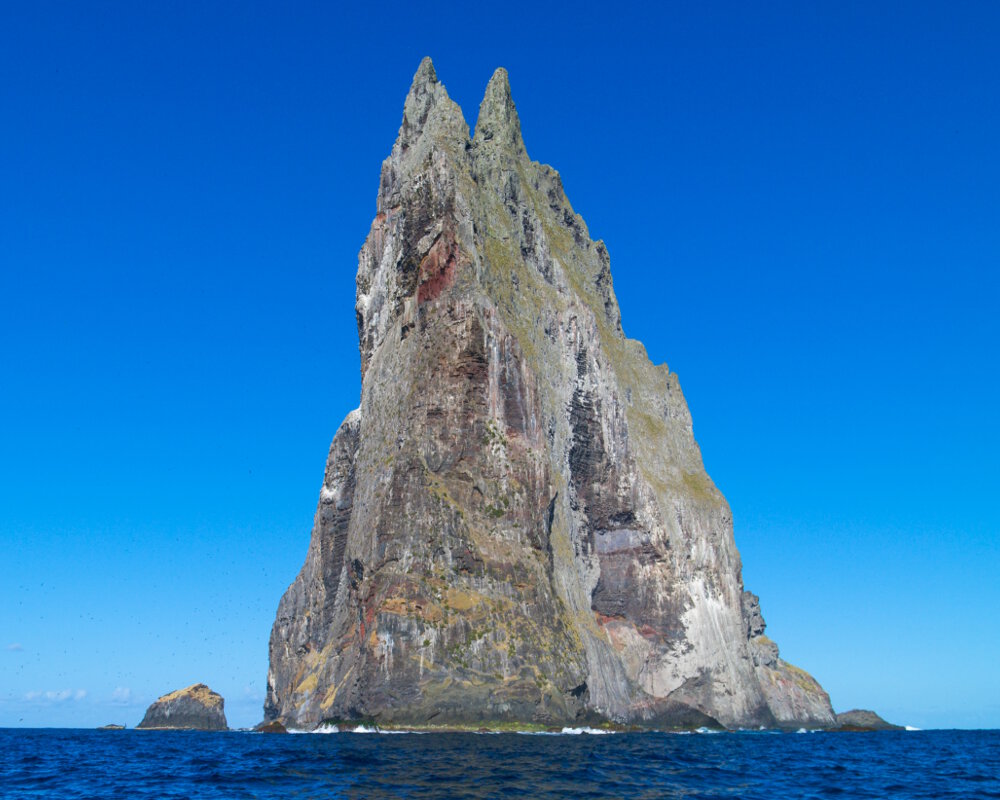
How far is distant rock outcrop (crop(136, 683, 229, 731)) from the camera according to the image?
13462 cm

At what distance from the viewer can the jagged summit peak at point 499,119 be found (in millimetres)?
113312

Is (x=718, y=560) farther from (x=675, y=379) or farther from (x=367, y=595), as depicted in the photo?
(x=367, y=595)

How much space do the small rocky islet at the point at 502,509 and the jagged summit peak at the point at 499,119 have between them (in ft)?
1.37

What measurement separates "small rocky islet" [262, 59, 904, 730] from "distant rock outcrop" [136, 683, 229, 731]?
26.6 m

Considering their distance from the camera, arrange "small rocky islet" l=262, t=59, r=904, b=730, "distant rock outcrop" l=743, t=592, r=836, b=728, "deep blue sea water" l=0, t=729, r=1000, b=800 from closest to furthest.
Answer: "deep blue sea water" l=0, t=729, r=1000, b=800 < "small rocky islet" l=262, t=59, r=904, b=730 < "distant rock outcrop" l=743, t=592, r=836, b=728

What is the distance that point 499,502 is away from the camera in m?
78.1

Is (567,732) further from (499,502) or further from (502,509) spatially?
(499,502)

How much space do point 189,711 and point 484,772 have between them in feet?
385

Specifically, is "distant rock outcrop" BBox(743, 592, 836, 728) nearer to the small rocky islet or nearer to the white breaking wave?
the small rocky islet

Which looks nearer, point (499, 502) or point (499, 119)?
point (499, 502)

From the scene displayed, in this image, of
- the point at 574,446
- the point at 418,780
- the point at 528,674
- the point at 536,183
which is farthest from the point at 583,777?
the point at 536,183

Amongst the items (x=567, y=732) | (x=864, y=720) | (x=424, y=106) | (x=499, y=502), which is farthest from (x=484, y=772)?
(x=864, y=720)

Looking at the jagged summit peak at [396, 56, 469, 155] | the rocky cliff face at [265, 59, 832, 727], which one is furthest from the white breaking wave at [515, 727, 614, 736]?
the jagged summit peak at [396, 56, 469, 155]

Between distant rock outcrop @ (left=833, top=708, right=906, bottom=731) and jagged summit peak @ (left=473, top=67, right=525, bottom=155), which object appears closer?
jagged summit peak @ (left=473, top=67, right=525, bottom=155)
